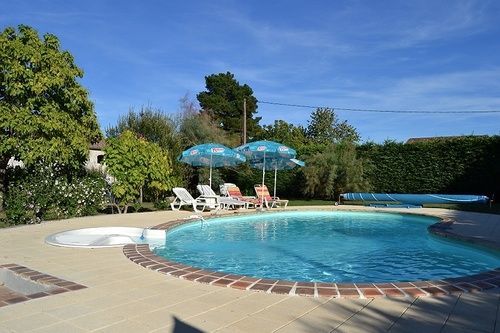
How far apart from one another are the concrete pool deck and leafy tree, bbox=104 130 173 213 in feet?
25.6

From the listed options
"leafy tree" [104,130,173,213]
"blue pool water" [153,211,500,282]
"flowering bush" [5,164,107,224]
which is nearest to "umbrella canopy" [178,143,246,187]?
"leafy tree" [104,130,173,213]

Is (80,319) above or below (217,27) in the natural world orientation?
below

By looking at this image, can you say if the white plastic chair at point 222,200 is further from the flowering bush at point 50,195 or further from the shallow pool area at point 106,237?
the shallow pool area at point 106,237

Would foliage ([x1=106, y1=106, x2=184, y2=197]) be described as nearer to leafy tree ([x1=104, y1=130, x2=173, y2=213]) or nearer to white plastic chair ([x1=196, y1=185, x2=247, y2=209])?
white plastic chair ([x1=196, y1=185, x2=247, y2=209])

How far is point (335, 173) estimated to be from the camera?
18.6 metres

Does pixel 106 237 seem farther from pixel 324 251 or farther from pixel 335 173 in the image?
pixel 335 173

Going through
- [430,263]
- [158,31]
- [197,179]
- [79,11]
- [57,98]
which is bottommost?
[430,263]

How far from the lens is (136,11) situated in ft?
47.0

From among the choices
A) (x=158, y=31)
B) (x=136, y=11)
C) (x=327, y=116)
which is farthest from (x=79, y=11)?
(x=327, y=116)

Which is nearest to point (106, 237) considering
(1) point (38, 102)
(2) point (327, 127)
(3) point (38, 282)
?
(3) point (38, 282)

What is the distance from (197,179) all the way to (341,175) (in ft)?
24.7

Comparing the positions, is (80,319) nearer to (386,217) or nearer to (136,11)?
(386,217)

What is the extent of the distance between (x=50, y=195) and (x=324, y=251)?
7.51 m

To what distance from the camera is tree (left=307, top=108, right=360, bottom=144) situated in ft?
171
